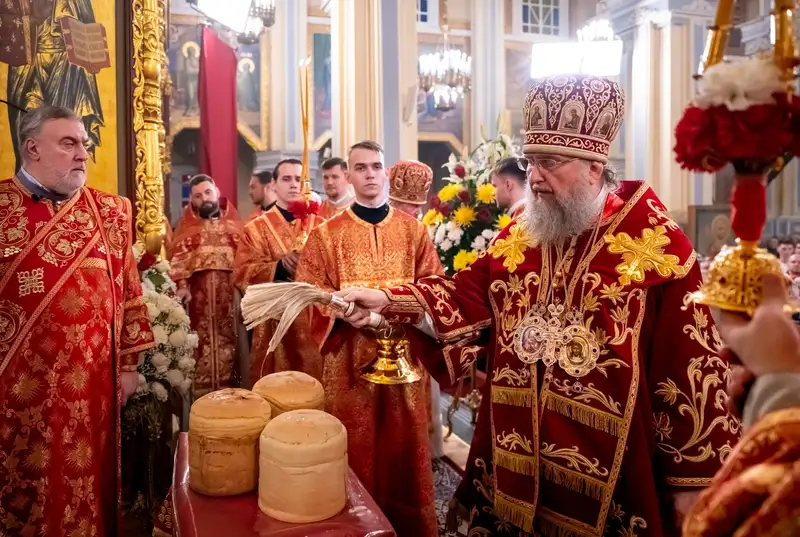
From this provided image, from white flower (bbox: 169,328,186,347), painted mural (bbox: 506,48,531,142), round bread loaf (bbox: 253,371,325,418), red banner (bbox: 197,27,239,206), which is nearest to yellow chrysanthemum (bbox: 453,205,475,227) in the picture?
white flower (bbox: 169,328,186,347)

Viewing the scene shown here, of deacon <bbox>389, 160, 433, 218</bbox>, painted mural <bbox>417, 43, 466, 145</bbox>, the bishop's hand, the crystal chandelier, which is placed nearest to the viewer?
the bishop's hand

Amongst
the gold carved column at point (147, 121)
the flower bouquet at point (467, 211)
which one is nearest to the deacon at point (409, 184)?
the flower bouquet at point (467, 211)

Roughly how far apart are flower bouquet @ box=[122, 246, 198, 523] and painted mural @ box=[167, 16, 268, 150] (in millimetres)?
12656

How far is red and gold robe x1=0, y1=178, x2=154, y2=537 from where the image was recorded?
2.82 m

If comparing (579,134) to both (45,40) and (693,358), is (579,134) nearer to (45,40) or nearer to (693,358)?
(693,358)

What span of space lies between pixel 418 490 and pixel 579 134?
1966 mm

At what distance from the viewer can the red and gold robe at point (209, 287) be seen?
6.07 m

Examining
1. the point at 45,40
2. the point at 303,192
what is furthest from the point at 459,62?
the point at 45,40

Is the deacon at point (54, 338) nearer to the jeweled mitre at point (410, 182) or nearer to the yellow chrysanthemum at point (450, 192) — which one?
the jeweled mitre at point (410, 182)

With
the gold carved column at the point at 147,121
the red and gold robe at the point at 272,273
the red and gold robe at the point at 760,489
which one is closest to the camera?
the red and gold robe at the point at 760,489

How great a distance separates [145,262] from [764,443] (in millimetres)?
3571

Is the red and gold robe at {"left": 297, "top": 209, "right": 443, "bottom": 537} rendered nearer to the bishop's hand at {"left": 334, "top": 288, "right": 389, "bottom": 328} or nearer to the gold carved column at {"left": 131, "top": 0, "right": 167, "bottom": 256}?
the bishop's hand at {"left": 334, "top": 288, "right": 389, "bottom": 328}

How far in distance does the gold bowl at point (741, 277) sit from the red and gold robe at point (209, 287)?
5317mm

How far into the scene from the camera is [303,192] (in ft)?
16.7
